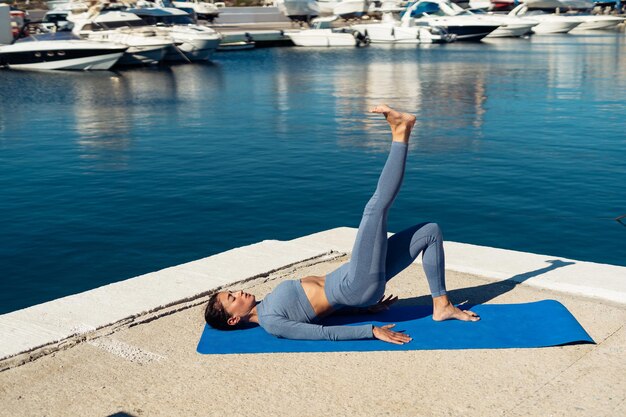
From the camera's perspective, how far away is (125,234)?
1283 cm

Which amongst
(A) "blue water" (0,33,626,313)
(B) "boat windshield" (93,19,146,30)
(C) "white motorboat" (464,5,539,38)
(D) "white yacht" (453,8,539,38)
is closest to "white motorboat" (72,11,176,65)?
(B) "boat windshield" (93,19,146,30)

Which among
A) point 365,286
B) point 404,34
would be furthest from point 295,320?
point 404,34

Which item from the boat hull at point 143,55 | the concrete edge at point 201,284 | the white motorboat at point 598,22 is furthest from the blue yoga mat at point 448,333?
the white motorboat at point 598,22

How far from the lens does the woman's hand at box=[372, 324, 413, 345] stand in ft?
→ 18.8

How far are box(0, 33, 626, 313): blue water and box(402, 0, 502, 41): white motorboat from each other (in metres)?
29.4

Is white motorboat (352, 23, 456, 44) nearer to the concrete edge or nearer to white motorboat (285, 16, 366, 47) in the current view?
white motorboat (285, 16, 366, 47)

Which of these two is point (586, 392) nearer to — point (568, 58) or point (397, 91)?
point (397, 91)

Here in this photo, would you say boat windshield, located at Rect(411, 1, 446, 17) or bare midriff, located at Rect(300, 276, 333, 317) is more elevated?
boat windshield, located at Rect(411, 1, 446, 17)

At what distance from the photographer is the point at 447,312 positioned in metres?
6.10

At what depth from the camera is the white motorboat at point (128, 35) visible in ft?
142

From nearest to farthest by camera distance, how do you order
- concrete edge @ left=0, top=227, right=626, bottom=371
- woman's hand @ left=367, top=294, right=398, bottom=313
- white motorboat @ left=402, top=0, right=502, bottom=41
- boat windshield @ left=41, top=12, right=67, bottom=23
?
concrete edge @ left=0, top=227, right=626, bottom=371 < woman's hand @ left=367, top=294, right=398, bottom=313 < boat windshield @ left=41, top=12, right=67, bottom=23 < white motorboat @ left=402, top=0, right=502, bottom=41

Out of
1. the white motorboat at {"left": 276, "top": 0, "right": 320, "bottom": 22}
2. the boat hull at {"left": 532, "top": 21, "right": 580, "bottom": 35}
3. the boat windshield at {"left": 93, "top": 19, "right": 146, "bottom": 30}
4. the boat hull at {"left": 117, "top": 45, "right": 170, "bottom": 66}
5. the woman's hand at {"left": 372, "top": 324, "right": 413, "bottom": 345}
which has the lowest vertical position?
the woman's hand at {"left": 372, "top": 324, "right": 413, "bottom": 345}

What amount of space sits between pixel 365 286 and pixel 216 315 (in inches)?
42.6

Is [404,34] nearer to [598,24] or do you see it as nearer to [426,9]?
[426,9]
